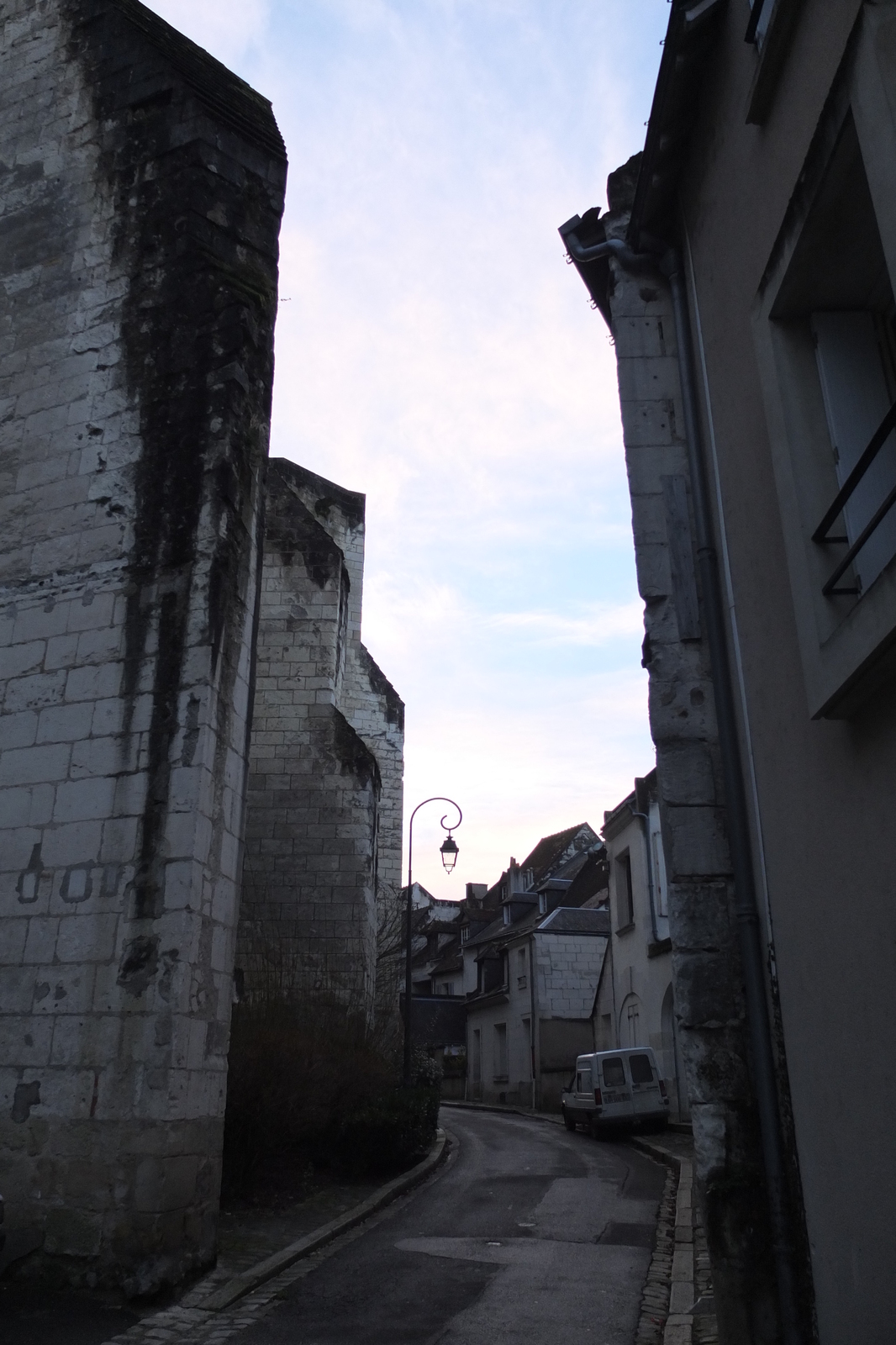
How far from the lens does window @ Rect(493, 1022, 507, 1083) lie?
104ft

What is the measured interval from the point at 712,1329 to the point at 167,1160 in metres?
3.13

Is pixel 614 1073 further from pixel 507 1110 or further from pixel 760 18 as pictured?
pixel 760 18

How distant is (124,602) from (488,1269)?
Answer: 5.05 metres

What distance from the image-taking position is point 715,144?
5.65 metres

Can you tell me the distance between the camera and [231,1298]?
6059mm

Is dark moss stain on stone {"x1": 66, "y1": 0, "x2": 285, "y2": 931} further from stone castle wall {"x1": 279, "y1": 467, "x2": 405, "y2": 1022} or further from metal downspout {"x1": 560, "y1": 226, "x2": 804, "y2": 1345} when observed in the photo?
stone castle wall {"x1": 279, "y1": 467, "x2": 405, "y2": 1022}

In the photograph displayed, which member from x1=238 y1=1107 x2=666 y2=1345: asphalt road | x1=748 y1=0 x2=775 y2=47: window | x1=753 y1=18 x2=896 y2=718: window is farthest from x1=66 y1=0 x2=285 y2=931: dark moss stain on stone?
x1=748 y1=0 x2=775 y2=47: window

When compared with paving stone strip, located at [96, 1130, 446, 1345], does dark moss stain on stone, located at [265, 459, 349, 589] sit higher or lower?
higher

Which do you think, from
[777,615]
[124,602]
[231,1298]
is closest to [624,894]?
[124,602]

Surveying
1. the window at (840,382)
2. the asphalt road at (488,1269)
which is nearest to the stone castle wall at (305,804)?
the asphalt road at (488,1269)

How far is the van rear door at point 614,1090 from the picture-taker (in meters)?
16.5

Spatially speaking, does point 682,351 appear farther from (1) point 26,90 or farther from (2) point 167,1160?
(1) point 26,90

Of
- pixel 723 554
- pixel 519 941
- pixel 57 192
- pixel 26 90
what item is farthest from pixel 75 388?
pixel 519 941

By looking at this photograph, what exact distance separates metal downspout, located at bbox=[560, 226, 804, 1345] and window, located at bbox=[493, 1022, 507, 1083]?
2810cm
